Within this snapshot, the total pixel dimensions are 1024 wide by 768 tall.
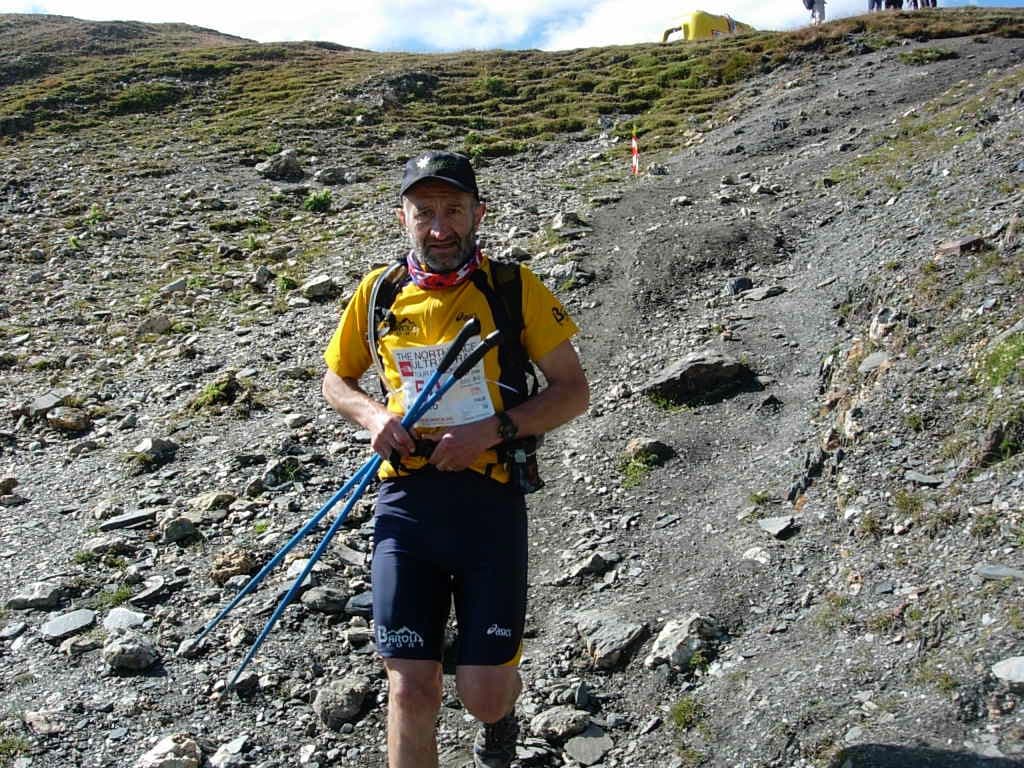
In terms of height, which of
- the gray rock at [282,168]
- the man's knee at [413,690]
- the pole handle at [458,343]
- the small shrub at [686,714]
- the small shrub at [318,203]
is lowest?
the small shrub at [686,714]

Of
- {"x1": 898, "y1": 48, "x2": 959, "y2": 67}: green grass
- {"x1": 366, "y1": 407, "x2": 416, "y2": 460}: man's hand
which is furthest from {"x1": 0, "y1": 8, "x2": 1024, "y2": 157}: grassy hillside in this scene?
{"x1": 366, "y1": 407, "x2": 416, "y2": 460}: man's hand

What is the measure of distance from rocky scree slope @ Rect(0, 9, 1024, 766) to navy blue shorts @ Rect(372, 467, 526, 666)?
123cm

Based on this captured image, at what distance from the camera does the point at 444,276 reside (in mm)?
3949

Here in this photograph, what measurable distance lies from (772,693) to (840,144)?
14878mm

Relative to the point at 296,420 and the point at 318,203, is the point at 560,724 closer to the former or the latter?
the point at 296,420

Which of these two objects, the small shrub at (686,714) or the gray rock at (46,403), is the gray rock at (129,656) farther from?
A: the gray rock at (46,403)

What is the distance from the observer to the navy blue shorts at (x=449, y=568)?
146 inches

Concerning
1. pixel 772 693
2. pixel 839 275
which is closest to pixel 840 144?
pixel 839 275

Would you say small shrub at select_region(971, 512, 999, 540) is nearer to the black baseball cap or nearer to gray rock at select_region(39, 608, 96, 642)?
the black baseball cap

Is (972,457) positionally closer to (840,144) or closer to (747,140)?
(840,144)

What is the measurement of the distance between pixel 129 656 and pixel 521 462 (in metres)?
3.05

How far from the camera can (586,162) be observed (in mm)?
22125

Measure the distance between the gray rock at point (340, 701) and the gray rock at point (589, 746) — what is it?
1.19 m

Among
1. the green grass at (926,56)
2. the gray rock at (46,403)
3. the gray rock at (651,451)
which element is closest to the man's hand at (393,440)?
the gray rock at (651,451)
